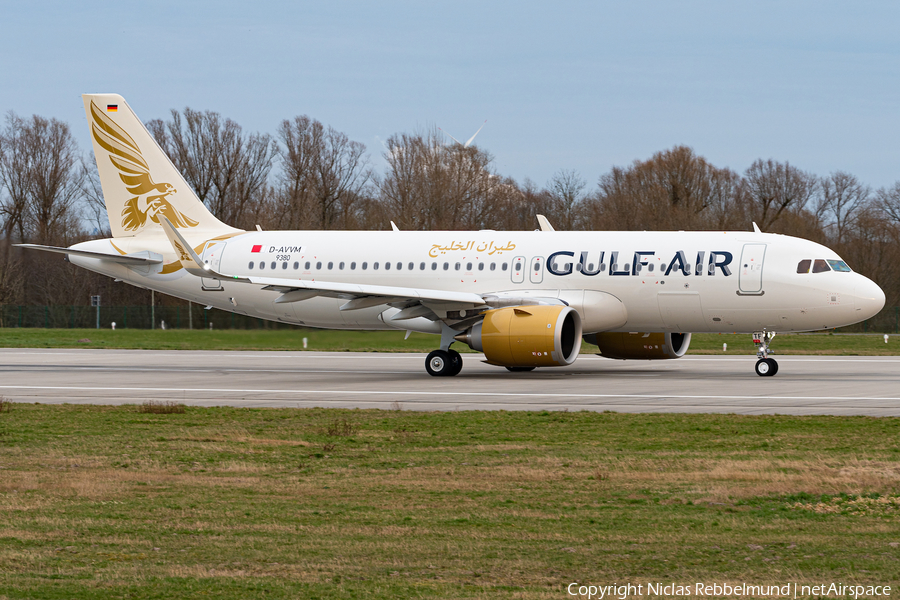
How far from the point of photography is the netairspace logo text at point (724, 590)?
23.6ft

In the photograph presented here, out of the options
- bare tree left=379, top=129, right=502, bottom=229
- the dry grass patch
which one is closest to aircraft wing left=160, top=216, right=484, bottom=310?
the dry grass patch

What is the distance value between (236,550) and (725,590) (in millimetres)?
3863

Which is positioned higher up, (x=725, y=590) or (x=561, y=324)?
(x=561, y=324)

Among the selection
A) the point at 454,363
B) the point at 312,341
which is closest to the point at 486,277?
the point at 454,363

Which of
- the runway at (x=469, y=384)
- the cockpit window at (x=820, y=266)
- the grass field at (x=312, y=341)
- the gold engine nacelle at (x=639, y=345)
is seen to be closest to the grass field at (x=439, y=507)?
the runway at (x=469, y=384)

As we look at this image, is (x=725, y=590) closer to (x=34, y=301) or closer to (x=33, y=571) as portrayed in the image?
(x=33, y=571)

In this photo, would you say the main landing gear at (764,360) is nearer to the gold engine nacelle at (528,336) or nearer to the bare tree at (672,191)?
the gold engine nacelle at (528,336)

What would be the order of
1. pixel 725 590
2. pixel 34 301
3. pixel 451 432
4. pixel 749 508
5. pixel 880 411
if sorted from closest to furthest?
pixel 725 590, pixel 749 508, pixel 451 432, pixel 880 411, pixel 34 301

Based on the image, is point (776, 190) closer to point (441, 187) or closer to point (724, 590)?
point (441, 187)

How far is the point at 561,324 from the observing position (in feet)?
87.1

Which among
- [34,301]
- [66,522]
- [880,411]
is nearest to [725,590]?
[66,522]

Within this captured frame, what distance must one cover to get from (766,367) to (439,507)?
19.5 metres

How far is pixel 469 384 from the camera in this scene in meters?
26.7

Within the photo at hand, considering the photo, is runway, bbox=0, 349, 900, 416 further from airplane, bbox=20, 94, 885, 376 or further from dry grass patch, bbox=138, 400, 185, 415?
dry grass patch, bbox=138, 400, 185, 415
